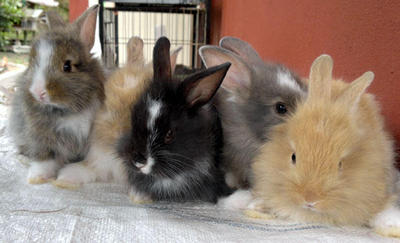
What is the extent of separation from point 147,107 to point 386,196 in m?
0.69

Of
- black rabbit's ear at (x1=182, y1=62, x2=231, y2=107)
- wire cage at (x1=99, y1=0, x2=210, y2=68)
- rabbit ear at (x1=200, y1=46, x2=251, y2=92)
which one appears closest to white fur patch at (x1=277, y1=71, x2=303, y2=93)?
rabbit ear at (x1=200, y1=46, x2=251, y2=92)

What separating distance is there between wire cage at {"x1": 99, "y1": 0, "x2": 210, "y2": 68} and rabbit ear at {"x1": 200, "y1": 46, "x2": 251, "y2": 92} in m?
1.77

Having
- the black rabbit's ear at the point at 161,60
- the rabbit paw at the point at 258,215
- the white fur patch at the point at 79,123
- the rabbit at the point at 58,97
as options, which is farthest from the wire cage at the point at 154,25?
the rabbit paw at the point at 258,215

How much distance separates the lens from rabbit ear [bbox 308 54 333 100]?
0.88 m

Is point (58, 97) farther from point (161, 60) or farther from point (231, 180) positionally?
point (231, 180)

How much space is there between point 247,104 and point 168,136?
314 mm

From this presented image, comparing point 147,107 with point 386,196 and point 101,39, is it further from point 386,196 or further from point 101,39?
point 101,39

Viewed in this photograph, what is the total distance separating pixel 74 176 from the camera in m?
1.25

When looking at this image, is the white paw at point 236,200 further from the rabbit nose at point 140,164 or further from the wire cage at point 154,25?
the wire cage at point 154,25

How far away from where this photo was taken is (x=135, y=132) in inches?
38.4

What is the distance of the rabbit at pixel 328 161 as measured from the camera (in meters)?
0.82

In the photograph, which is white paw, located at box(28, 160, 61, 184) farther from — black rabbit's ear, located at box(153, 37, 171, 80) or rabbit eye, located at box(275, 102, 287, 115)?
rabbit eye, located at box(275, 102, 287, 115)

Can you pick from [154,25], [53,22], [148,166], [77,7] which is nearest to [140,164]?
[148,166]

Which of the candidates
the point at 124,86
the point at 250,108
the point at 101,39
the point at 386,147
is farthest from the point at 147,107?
the point at 101,39
